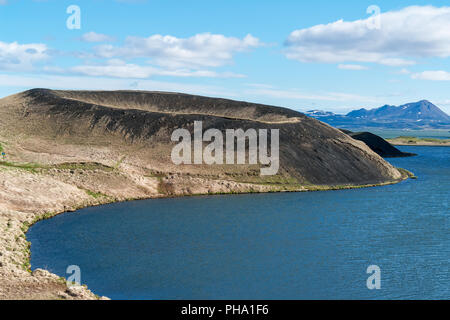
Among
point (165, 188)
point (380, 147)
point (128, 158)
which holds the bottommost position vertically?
point (165, 188)

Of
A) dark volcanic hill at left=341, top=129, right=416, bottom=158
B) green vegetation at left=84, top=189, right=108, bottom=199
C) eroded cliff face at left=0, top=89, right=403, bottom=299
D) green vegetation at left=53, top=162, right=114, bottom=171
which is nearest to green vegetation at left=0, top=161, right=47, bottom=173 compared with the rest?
eroded cliff face at left=0, top=89, right=403, bottom=299

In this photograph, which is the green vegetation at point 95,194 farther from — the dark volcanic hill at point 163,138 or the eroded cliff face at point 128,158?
the dark volcanic hill at point 163,138

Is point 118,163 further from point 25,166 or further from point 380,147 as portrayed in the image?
point 380,147

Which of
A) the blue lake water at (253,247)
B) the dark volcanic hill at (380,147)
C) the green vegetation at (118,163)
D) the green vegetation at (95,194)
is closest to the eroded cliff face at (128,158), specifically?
the green vegetation at (95,194)

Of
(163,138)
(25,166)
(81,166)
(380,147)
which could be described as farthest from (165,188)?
(380,147)

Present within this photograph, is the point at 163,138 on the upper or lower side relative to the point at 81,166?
upper
